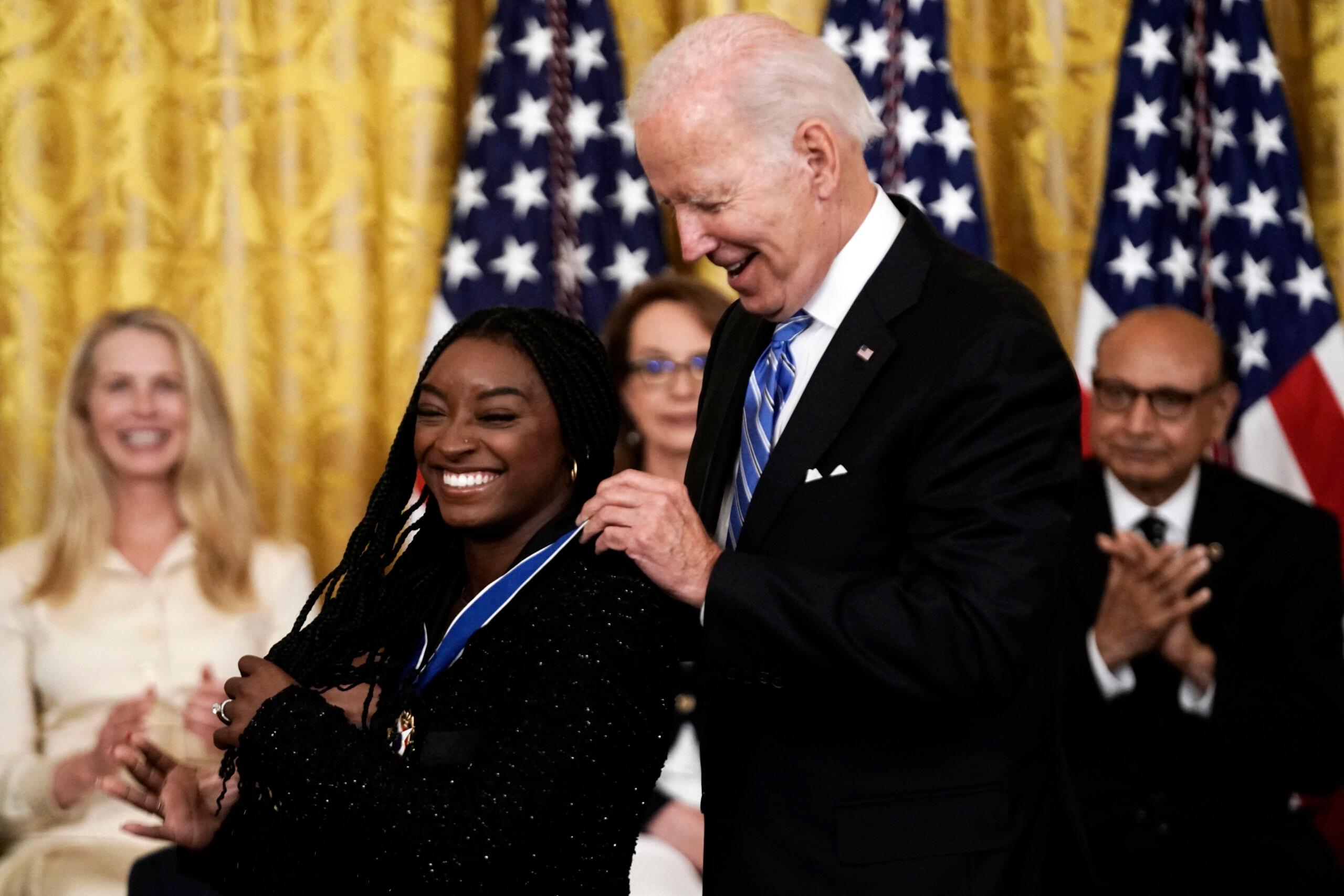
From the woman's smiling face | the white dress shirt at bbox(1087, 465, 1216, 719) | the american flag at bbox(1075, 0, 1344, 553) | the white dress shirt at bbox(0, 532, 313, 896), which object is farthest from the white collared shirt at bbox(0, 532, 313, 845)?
the american flag at bbox(1075, 0, 1344, 553)

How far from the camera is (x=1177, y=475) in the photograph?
4.11 metres

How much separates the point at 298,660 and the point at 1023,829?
108 centimetres

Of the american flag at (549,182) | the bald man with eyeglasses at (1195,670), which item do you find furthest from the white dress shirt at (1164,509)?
the american flag at (549,182)

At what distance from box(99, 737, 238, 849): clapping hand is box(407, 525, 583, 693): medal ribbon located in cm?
40

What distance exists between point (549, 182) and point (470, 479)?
9.29 ft

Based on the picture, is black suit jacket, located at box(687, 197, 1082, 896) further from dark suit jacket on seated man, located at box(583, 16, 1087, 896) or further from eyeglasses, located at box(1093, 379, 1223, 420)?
eyeglasses, located at box(1093, 379, 1223, 420)

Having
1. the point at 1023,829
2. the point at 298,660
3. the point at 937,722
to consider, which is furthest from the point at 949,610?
the point at 298,660

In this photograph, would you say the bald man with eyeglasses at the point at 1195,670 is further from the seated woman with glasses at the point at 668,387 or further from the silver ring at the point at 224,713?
the silver ring at the point at 224,713

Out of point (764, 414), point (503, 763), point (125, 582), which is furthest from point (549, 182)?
point (503, 763)

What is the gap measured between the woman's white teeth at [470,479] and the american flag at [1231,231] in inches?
120

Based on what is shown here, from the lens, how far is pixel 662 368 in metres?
4.33

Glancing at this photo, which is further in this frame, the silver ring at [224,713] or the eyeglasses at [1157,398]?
the eyeglasses at [1157,398]

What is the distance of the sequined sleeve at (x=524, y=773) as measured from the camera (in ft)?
6.56

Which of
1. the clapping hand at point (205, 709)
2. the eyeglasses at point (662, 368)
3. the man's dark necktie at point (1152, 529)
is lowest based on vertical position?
the clapping hand at point (205, 709)
